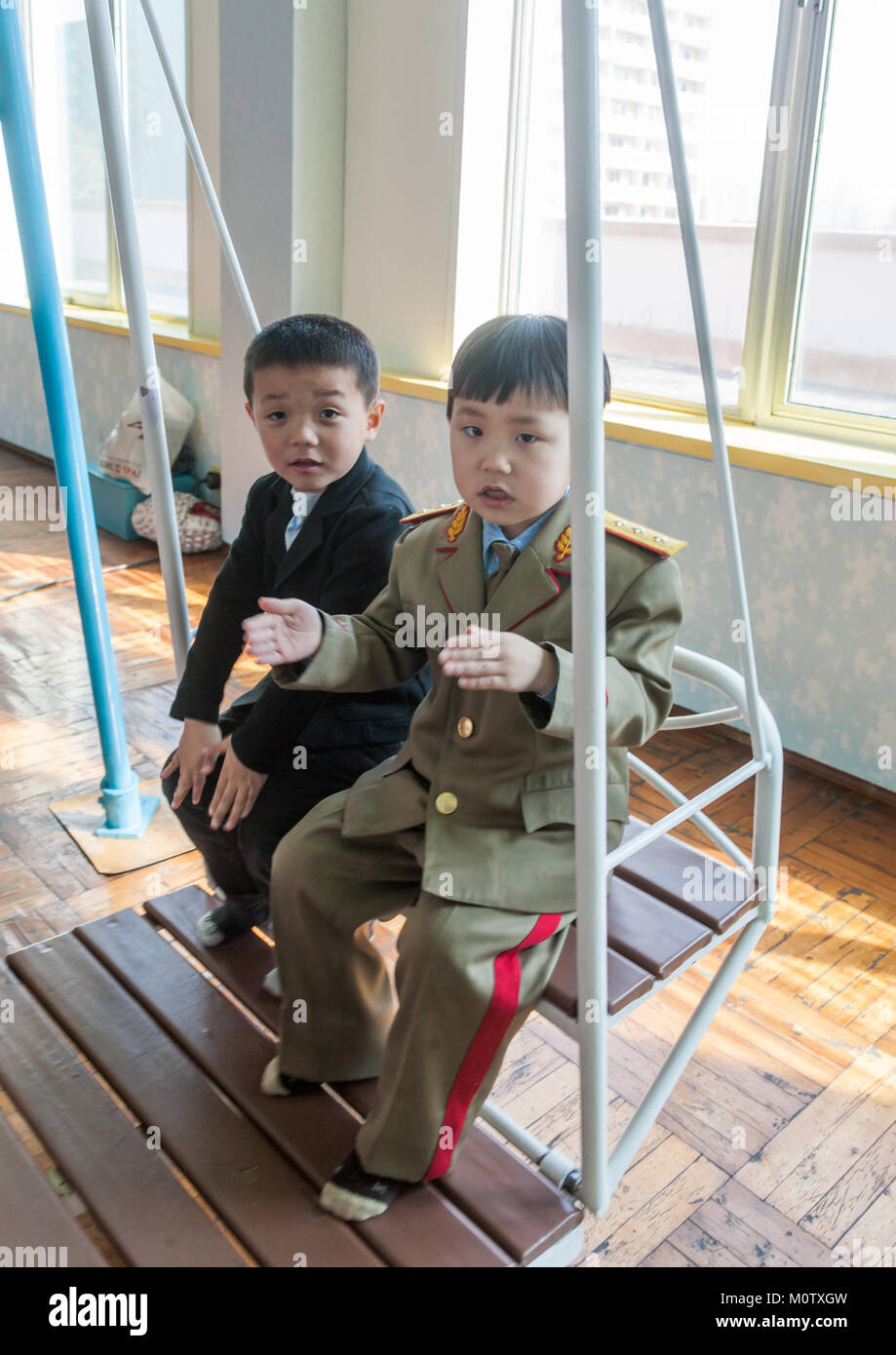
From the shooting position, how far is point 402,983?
1074mm

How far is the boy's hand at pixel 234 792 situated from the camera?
137 cm

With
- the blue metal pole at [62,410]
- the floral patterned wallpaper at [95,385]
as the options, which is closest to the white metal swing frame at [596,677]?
the blue metal pole at [62,410]

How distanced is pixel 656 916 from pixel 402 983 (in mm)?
346

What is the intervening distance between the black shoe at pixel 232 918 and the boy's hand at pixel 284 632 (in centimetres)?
44

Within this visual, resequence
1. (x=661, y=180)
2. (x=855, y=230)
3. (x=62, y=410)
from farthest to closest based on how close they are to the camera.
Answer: (x=661, y=180) → (x=855, y=230) → (x=62, y=410)

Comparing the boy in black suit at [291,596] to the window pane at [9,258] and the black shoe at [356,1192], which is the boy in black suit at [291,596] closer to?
the black shoe at [356,1192]

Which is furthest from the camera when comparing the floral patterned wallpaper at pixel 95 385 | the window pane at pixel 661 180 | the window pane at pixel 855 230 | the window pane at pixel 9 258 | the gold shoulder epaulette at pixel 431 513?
the window pane at pixel 9 258

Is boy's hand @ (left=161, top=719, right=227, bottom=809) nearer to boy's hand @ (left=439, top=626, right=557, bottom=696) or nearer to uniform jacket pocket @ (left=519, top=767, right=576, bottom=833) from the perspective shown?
uniform jacket pocket @ (left=519, top=767, right=576, bottom=833)

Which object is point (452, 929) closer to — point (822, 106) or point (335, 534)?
point (335, 534)

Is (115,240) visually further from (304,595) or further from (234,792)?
(234,792)

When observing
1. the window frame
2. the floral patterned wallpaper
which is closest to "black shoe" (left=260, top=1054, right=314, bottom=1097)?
the floral patterned wallpaper

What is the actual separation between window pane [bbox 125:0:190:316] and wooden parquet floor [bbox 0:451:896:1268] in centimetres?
287

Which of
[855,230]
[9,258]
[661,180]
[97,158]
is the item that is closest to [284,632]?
[855,230]

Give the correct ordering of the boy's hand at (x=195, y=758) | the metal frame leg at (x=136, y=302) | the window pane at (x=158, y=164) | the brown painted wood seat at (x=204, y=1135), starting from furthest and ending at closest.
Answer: the window pane at (x=158, y=164)
the boy's hand at (x=195, y=758)
the metal frame leg at (x=136, y=302)
the brown painted wood seat at (x=204, y=1135)
